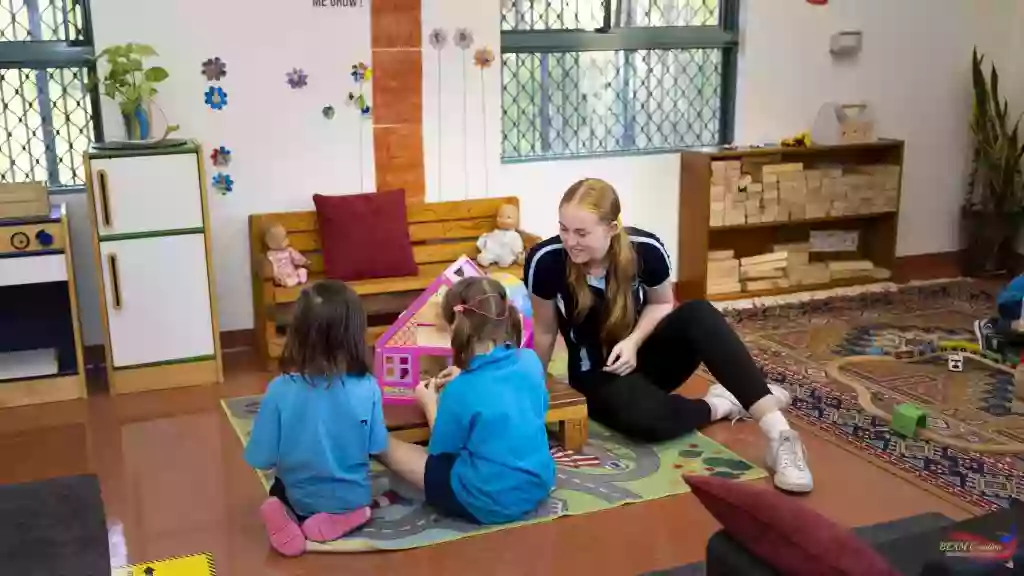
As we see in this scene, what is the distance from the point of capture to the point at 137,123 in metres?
4.09

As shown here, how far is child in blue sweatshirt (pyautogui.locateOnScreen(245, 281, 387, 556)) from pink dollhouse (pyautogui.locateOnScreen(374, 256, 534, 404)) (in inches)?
26.2

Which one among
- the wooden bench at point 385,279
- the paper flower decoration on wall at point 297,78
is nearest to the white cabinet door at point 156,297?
the wooden bench at point 385,279

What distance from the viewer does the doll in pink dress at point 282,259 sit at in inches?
171

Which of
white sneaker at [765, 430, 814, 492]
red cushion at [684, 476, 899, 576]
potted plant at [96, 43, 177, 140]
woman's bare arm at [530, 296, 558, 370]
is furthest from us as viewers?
potted plant at [96, 43, 177, 140]

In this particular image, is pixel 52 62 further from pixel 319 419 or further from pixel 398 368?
pixel 319 419

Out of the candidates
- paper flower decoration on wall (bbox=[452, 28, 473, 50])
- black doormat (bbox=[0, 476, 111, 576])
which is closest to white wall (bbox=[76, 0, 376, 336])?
paper flower decoration on wall (bbox=[452, 28, 473, 50])

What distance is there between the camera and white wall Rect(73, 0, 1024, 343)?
14.4 feet

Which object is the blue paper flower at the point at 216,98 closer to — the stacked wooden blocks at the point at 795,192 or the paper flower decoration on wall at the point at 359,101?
the paper flower decoration on wall at the point at 359,101

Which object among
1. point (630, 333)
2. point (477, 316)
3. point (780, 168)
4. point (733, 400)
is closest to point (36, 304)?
point (477, 316)

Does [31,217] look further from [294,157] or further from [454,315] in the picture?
[454,315]

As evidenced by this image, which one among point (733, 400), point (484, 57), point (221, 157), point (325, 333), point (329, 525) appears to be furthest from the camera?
point (484, 57)

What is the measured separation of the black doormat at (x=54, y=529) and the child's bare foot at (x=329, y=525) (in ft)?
1.66

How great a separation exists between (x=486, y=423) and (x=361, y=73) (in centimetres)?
244

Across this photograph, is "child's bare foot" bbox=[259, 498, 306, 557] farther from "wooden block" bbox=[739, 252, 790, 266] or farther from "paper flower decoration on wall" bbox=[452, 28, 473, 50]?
"wooden block" bbox=[739, 252, 790, 266]
